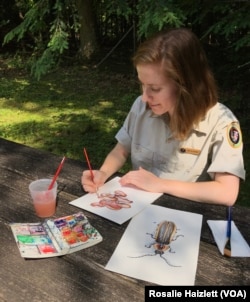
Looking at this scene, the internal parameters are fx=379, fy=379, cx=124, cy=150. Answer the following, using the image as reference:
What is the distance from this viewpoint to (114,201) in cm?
138

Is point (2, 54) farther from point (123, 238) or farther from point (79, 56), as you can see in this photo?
point (123, 238)

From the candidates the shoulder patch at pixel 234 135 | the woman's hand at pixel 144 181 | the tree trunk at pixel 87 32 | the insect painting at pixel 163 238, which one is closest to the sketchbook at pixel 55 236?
the insect painting at pixel 163 238

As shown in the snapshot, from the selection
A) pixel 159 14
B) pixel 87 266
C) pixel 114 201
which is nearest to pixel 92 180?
pixel 114 201

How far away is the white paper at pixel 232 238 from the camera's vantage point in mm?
1089

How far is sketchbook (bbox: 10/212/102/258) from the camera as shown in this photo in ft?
3.61

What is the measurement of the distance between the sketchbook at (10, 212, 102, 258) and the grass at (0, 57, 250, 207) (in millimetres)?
1861

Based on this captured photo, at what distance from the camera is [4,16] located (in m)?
Answer: 8.27

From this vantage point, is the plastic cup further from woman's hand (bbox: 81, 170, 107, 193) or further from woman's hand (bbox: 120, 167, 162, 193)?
woman's hand (bbox: 120, 167, 162, 193)

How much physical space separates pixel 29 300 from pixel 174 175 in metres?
0.91

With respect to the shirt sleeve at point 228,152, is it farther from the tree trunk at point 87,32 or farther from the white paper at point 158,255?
the tree trunk at point 87,32

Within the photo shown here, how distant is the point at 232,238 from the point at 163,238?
0.68ft

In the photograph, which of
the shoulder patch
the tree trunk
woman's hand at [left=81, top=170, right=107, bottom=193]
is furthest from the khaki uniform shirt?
the tree trunk

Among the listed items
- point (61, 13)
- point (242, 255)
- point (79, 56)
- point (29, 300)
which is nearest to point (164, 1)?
point (61, 13)

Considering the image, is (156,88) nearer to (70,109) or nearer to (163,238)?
(163,238)
